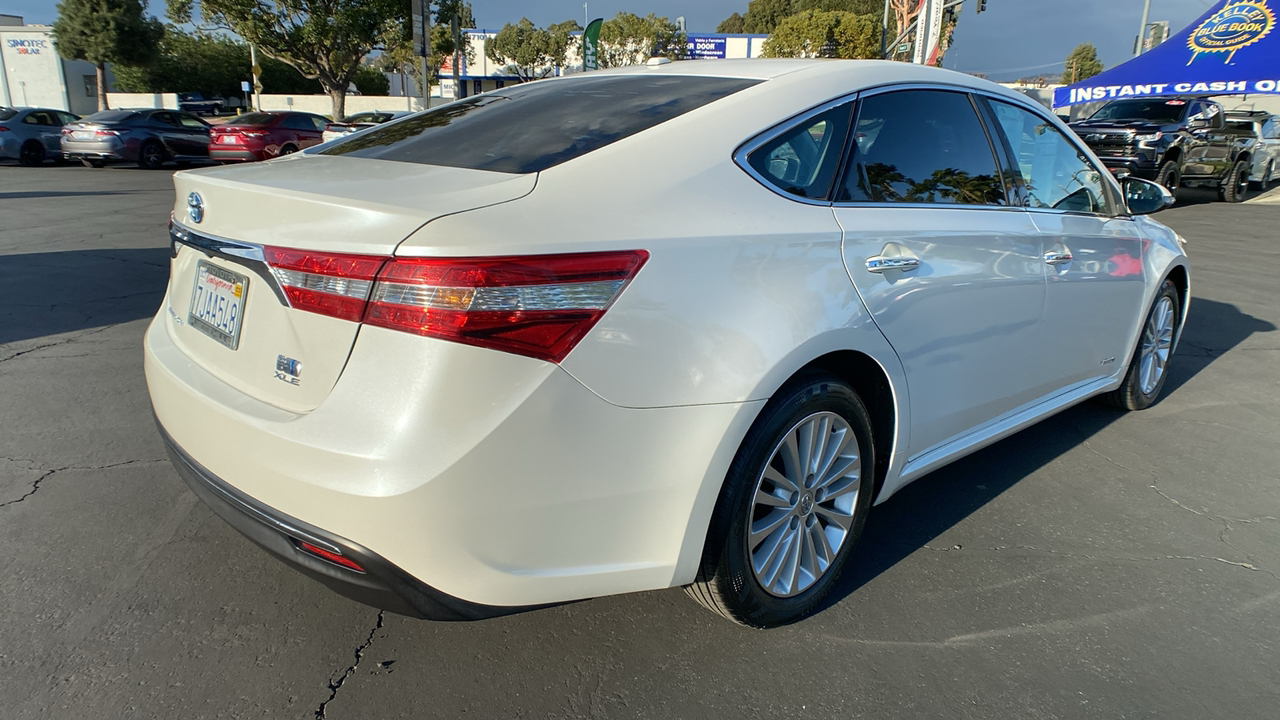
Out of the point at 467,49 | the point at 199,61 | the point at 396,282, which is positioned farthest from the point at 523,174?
the point at 467,49

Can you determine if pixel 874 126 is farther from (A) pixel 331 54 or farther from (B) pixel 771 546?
(A) pixel 331 54

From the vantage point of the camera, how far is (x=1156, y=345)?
470 centimetres

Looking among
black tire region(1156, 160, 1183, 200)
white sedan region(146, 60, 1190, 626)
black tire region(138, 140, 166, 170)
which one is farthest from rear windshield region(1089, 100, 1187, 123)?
black tire region(138, 140, 166, 170)

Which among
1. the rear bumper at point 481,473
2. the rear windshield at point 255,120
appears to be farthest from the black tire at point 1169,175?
the rear windshield at point 255,120

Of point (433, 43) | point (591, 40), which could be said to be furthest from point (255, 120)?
point (433, 43)

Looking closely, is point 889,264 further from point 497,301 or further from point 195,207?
point 195,207

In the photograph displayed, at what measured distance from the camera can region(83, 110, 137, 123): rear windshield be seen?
19406 millimetres

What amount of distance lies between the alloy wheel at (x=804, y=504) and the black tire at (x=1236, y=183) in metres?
19.0

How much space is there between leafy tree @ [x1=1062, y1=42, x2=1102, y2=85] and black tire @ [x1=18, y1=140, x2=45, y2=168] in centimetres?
8169

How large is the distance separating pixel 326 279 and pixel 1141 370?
14.3 ft

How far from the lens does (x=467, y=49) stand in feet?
254

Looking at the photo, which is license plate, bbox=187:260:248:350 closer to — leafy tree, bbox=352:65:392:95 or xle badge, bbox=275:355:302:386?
xle badge, bbox=275:355:302:386

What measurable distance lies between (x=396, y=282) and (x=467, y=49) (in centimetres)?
8206

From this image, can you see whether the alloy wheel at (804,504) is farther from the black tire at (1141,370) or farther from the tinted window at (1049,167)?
the black tire at (1141,370)
